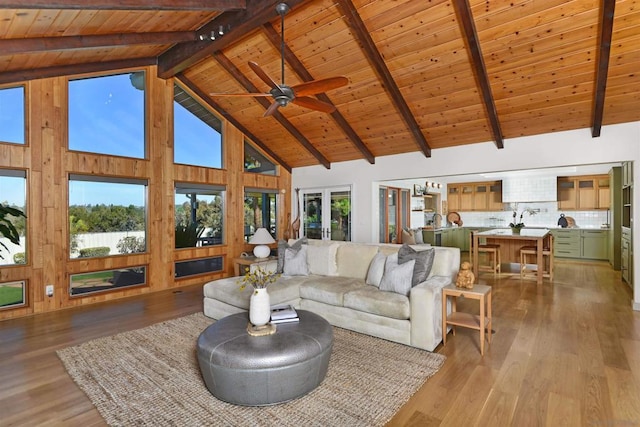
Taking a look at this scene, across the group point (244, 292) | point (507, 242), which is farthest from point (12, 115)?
point (507, 242)

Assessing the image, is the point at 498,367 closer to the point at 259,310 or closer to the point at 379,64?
the point at 259,310

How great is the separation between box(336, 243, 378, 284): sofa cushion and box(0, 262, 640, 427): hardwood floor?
135 centimetres

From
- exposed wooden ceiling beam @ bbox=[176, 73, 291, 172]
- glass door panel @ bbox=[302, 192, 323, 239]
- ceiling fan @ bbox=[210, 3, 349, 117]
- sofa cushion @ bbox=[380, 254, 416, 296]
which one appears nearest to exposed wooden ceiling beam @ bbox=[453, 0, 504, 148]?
ceiling fan @ bbox=[210, 3, 349, 117]

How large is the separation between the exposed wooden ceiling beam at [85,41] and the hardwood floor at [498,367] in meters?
3.09

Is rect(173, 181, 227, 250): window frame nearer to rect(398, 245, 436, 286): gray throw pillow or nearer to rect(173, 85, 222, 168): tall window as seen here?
rect(173, 85, 222, 168): tall window

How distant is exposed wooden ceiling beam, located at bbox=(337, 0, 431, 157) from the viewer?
3.76 m

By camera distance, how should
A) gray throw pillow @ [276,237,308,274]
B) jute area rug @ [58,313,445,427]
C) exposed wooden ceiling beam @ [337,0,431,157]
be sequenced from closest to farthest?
jute area rug @ [58,313,445,427] < exposed wooden ceiling beam @ [337,0,431,157] < gray throw pillow @ [276,237,308,274]

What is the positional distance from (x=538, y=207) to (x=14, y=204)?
38.5 ft

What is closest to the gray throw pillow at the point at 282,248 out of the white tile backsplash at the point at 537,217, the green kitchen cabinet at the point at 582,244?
the green kitchen cabinet at the point at 582,244

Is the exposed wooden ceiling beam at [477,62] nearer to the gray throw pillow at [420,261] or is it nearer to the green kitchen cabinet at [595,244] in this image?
the gray throw pillow at [420,261]

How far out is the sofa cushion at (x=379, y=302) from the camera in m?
3.25

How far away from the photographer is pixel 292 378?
2270mm

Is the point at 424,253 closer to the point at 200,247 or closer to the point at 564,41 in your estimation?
the point at 564,41

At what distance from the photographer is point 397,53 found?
4262 millimetres
